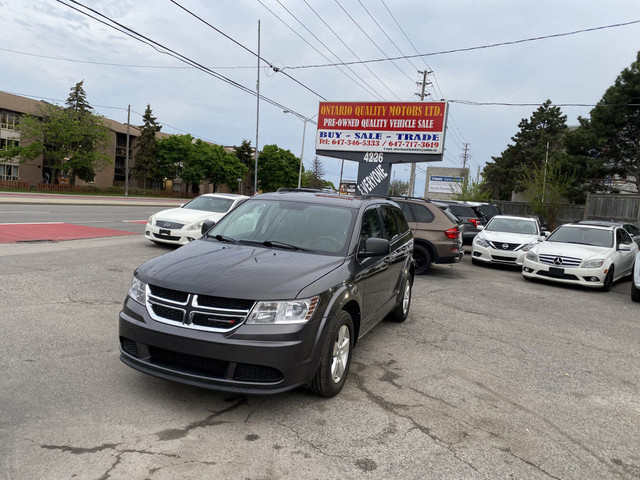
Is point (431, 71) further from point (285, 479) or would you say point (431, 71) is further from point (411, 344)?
point (285, 479)

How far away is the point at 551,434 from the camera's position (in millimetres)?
3477

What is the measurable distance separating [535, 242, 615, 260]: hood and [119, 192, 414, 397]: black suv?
305 inches

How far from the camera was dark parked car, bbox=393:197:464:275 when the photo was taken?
34.6ft

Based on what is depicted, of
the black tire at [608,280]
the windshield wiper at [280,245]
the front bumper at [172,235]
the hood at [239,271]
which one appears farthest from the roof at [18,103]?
the hood at [239,271]

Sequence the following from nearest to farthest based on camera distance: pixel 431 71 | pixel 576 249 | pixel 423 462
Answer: pixel 423 462, pixel 576 249, pixel 431 71

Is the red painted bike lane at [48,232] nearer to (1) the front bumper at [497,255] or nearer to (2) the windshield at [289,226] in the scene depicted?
(2) the windshield at [289,226]

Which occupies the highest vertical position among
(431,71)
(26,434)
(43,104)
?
(431,71)

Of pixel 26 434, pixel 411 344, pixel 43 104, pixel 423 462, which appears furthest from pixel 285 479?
pixel 43 104

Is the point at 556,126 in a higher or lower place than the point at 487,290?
higher

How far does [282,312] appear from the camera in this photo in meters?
3.32

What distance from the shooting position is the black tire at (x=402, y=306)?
6.15 metres

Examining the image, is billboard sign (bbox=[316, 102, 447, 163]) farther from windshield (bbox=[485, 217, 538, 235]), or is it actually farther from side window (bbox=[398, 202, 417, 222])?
side window (bbox=[398, 202, 417, 222])

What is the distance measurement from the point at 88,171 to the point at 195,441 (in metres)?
57.2

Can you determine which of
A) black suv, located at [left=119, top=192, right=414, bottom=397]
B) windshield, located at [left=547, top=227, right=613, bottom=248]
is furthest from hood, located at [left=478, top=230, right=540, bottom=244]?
black suv, located at [left=119, top=192, right=414, bottom=397]
